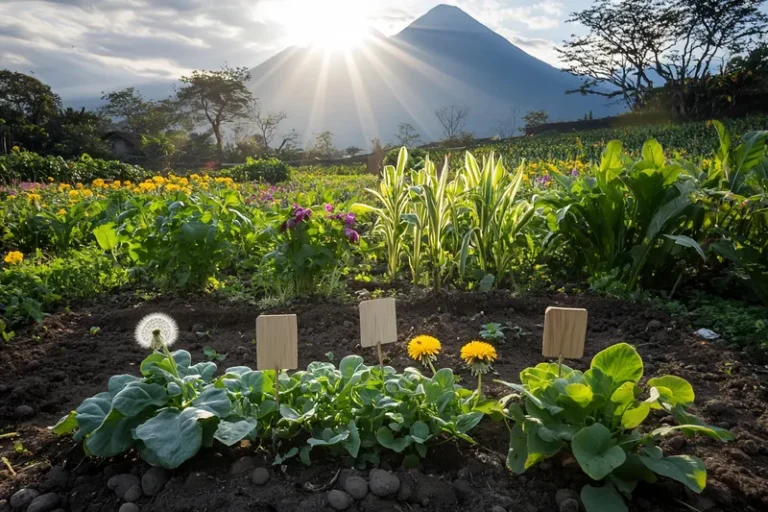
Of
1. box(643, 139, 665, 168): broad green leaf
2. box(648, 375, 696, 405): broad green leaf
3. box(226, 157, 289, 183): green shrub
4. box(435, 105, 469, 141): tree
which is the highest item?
box(435, 105, 469, 141): tree

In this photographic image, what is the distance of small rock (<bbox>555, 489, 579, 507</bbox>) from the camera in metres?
1.28

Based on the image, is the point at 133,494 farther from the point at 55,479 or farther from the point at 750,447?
the point at 750,447

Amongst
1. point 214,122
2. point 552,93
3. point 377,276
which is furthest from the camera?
point 552,93

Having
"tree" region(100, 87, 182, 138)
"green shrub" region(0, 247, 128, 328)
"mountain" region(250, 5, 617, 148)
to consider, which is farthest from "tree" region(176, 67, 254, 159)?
"mountain" region(250, 5, 617, 148)

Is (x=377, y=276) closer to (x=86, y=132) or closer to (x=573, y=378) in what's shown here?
(x=573, y=378)

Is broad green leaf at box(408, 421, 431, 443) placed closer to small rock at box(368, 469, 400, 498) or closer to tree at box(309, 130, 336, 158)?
small rock at box(368, 469, 400, 498)

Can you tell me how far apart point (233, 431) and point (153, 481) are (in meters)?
0.23

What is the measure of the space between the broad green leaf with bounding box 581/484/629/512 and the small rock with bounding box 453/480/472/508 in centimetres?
26

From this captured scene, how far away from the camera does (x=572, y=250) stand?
11.4 feet

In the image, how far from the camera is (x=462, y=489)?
1.31 meters

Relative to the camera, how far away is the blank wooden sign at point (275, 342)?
1384 millimetres

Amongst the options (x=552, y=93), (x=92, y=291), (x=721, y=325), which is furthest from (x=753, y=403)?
(x=552, y=93)

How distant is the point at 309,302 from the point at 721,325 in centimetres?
215

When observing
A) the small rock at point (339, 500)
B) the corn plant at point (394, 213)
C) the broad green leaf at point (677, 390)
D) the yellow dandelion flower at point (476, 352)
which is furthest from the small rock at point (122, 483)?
the corn plant at point (394, 213)
